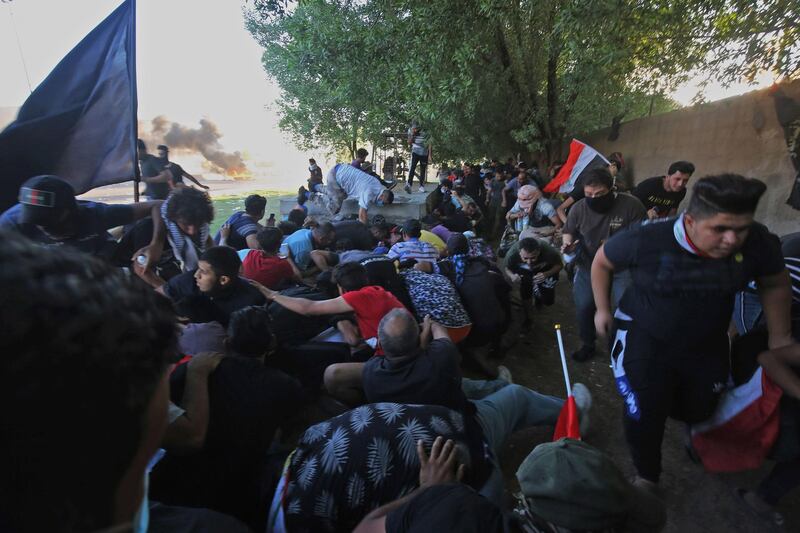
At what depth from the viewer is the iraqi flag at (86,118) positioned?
3.41m

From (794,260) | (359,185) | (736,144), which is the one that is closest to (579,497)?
(794,260)

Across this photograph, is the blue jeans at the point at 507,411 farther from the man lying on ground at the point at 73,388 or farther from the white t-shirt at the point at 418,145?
the white t-shirt at the point at 418,145

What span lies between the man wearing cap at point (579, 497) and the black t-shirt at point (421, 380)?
883 millimetres

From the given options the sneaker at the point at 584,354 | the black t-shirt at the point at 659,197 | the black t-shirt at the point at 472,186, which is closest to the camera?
the sneaker at the point at 584,354

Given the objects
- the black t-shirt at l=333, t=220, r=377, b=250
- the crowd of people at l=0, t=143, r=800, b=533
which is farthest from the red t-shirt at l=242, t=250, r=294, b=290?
the black t-shirt at l=333, t=220, r=377, b=250

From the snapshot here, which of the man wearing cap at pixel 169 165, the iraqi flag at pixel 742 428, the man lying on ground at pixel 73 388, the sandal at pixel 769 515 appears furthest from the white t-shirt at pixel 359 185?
the man lying on ground at pixel 73 388

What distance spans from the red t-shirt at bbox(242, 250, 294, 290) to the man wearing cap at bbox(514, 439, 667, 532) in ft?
10.8

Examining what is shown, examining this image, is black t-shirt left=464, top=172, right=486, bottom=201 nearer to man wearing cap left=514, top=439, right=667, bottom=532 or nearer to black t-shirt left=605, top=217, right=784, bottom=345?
black t-shirt left=605, top=217, right=784, bottom=345

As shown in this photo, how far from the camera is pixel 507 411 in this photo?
273 cm

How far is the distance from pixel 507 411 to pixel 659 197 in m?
3.26

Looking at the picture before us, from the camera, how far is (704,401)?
226 centimetres

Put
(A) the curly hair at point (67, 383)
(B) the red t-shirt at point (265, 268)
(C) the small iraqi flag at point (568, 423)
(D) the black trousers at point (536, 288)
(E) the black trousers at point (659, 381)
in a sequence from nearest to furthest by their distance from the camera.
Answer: (A) the curly hair at point (67, 383) < (E) the black trousers at point (659, 381) < (C) the small iraqi flag at point (568, 423) < (B) the red t-shirt at point (265, 268) < (D) the black trousers at point (536, 288)

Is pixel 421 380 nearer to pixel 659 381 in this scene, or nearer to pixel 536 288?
pixel 659 381

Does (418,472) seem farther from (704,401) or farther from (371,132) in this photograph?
(371,132)
